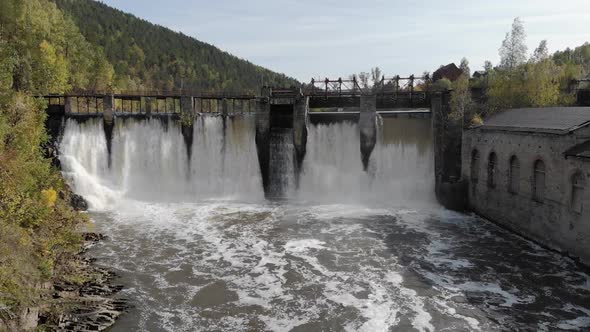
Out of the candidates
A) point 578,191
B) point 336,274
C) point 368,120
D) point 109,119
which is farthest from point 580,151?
point 109,119

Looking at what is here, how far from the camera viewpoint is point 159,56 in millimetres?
110438

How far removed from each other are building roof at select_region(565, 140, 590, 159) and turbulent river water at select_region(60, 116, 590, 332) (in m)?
4.74

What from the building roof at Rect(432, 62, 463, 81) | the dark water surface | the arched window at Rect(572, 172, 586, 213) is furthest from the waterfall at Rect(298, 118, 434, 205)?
the building roof at Rect(432, 62, 463, 81)

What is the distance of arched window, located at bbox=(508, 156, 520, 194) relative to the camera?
25.8 metres

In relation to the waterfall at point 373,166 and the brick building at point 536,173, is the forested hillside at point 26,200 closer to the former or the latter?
the waterfall at point 373,166

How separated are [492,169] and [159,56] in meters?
96.0

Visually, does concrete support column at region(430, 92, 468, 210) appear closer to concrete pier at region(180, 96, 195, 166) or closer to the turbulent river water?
the turbulent river water

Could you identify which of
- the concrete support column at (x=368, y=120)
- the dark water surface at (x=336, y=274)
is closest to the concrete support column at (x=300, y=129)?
the concrete support column at (x=368, y=120)

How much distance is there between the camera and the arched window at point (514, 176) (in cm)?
2577

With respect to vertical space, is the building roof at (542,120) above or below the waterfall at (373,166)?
above

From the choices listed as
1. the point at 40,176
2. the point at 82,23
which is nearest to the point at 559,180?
the point at 40,176

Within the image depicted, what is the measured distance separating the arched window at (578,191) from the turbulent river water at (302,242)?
252cm

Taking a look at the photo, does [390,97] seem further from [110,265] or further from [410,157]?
[110,265]

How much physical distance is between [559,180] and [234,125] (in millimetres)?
22671
